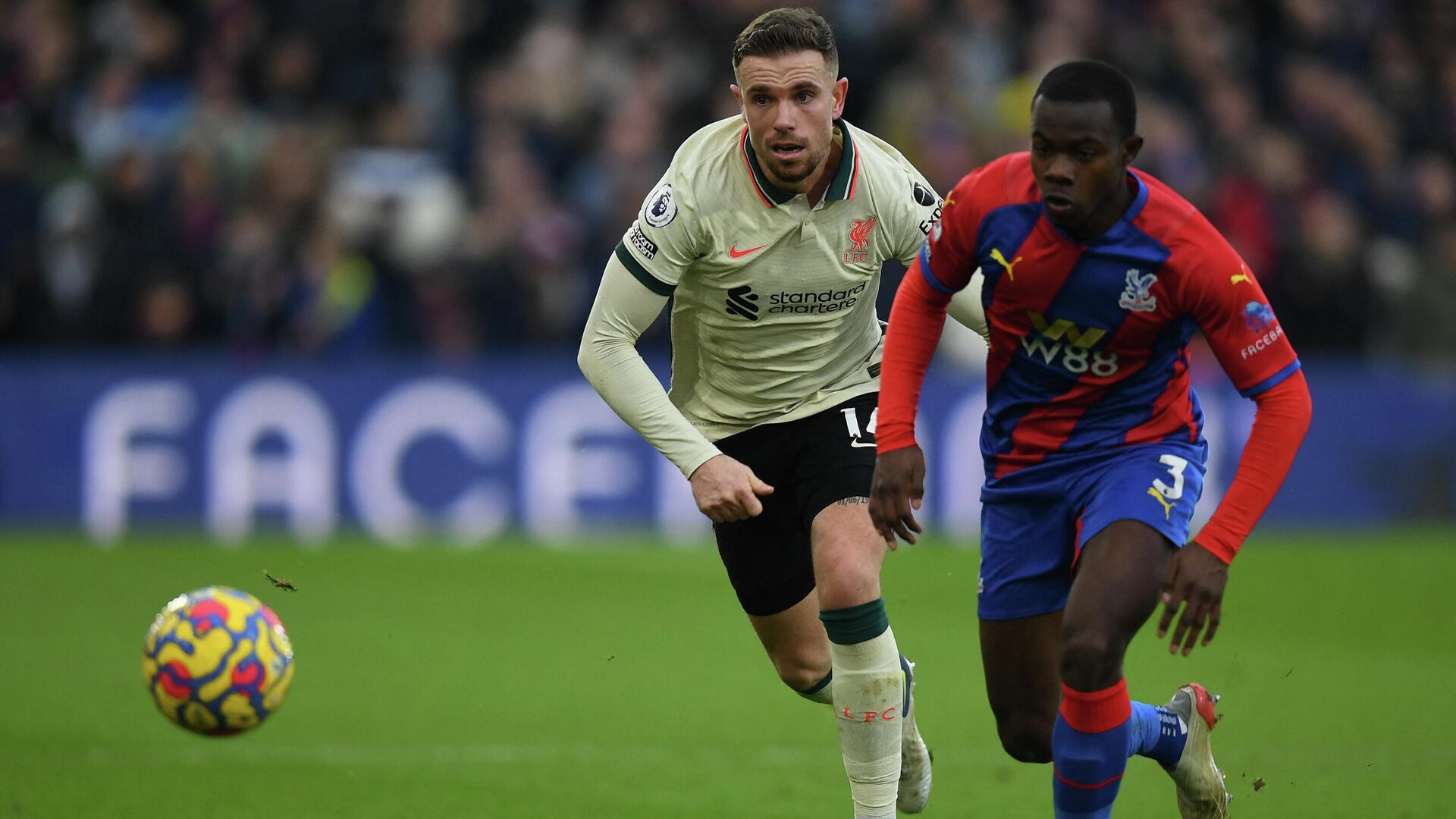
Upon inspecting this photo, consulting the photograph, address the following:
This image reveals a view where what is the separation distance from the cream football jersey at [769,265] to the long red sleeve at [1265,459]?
1.61 metres

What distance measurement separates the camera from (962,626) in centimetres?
1147

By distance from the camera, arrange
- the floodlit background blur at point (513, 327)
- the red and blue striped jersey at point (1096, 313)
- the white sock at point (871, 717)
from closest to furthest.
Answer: the red and blue striped jersey at point (1096, 313) < the white sock at point (871, 717) < the floodlit background blur at point (513, 327)

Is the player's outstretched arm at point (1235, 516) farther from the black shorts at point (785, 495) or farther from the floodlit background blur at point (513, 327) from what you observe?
the floodlit background blur at point (513, 327)

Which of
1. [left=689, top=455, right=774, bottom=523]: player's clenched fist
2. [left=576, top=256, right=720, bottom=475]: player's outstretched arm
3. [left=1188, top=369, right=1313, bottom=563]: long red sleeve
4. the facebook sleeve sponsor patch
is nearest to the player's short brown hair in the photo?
the facebook sleeve sponsor patch

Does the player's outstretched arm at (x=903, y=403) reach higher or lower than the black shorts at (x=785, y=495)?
higher

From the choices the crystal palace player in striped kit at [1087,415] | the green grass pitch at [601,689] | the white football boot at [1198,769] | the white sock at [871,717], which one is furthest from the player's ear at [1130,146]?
the green grass pitch at [601,689]

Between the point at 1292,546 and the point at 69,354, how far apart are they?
914 cm

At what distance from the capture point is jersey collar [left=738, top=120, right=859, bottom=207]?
6.16m

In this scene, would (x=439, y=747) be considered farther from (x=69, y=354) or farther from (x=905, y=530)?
(x=69, y=354)

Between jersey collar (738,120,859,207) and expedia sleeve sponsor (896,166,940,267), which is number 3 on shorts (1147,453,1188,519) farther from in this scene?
jersey collar (738,120,859,207)

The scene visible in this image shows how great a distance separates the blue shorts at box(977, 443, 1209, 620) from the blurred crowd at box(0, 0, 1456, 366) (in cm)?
903

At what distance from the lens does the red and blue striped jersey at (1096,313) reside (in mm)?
5137

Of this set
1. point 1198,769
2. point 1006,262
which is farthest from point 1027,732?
point 1006,262

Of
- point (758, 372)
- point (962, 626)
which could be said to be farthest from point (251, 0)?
point (758, 372)
